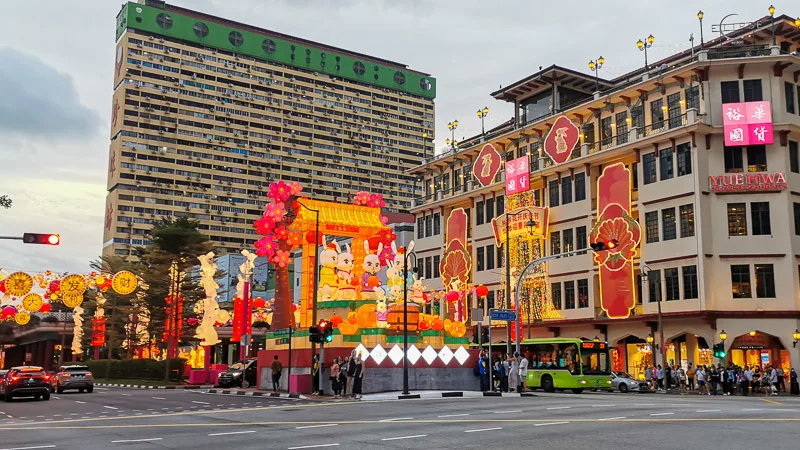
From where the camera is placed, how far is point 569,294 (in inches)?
2108

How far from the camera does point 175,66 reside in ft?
400

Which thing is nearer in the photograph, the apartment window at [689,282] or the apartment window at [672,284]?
the apartment window at [689,282]

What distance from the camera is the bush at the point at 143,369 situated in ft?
174

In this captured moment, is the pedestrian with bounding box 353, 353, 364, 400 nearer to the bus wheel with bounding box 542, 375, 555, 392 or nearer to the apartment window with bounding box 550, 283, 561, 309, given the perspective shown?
the bus wheel with bounding box 542, 375, 555, 392

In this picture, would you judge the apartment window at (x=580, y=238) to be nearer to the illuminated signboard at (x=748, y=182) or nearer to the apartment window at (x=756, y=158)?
the illuminated signboard at (x=748, y=182)

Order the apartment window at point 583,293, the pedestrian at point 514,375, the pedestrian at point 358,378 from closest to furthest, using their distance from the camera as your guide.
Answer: the pedestrian at point 358,378
the pedestrian at point 514,375
the apartment window at point 583,293

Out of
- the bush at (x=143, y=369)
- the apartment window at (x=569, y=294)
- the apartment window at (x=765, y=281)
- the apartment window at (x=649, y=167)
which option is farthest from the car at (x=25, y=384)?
the apartment window at (x=765, y=281)

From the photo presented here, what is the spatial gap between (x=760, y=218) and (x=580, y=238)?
1207 centimetres

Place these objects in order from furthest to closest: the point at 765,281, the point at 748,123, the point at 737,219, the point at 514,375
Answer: the point at 737,219
the point at 748,123
the point at 765,281
the point at 514,375

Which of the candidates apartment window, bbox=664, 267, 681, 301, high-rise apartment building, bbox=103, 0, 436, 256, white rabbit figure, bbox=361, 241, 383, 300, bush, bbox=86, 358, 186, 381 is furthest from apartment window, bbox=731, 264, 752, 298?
high-rise apartment building, bbox=103, 0, 436, 256

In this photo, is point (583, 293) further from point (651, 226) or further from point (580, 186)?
point (580, 186)

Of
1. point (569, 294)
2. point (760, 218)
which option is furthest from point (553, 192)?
point (760, 218)

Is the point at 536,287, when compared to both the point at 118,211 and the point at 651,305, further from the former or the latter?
the point at 118,211

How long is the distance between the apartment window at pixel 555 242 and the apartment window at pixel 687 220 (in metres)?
10.6
